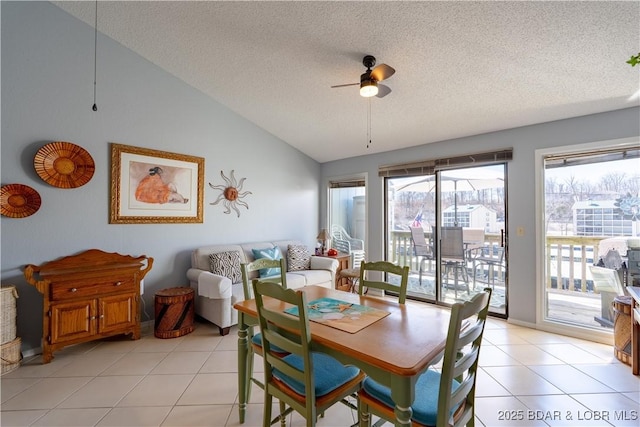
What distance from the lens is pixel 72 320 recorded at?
8.67 ft

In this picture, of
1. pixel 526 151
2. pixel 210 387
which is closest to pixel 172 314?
pixel 210 387

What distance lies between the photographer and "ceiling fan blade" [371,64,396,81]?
2.27 m

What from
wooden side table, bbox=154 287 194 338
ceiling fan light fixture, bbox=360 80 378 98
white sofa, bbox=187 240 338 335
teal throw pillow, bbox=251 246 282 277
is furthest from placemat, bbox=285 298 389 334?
teal throw pillow, bbox=251 246 282 277

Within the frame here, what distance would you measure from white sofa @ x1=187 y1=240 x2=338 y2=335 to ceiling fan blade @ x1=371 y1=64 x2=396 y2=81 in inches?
99.8

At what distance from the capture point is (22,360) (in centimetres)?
257

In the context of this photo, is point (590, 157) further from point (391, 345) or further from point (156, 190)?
point (156, 190)

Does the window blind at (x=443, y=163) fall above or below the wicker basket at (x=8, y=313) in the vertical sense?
above

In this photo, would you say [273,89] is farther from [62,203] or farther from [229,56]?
[62,203]

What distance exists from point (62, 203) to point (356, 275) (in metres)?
3.60

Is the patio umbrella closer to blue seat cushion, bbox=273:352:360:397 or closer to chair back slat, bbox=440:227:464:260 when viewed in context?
chair back slat, bbox=440:227:464:260

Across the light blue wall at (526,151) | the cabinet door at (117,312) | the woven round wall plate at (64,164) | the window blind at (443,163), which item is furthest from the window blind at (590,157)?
the woven round wall plate at (64,164)

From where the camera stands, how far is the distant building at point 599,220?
9.75 feet

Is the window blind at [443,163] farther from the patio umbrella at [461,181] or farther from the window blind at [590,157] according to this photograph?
the window blind at [590,157]

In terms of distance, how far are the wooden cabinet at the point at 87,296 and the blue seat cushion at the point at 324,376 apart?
2.26 metres
